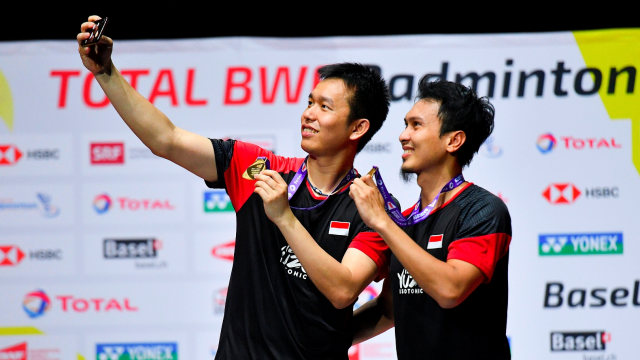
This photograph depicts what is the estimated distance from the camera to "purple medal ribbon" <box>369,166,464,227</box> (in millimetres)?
2279

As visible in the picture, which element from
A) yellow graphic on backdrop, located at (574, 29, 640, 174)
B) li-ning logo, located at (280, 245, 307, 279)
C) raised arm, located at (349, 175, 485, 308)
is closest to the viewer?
raised arm, located at (349, 175, 485, 308)

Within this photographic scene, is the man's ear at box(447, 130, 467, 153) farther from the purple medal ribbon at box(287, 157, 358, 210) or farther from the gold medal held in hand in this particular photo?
the gold medal held in hand

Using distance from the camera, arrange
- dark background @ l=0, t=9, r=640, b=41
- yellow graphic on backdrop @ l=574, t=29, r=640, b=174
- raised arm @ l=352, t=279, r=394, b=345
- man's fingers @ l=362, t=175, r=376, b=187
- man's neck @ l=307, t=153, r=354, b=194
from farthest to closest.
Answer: dark background @ l=0, t=9, r=640, b=41
yellow graphic on backdrop @ l=574, t=29, r=640, b=174
raised arm @ l=352, t=279, r=394, b=345
man's neck @ l=307, t=153, r=354, b=194
man's fingers @ l=362, t=175, r=376, b=187

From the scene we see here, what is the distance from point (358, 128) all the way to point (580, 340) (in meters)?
2.44

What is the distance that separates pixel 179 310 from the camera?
14.5ft

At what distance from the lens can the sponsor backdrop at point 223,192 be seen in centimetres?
437

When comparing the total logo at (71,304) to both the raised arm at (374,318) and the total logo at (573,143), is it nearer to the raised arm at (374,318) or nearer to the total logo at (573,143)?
the raised arm at (374,318)

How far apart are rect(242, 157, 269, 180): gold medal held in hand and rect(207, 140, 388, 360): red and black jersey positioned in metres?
0.03

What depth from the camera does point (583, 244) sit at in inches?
171

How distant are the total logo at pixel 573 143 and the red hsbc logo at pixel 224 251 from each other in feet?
5.91

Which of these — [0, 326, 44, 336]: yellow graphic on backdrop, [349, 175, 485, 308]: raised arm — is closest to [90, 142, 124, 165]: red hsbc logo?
[0, 326, 44, 336]: yellow graphic on backdrop

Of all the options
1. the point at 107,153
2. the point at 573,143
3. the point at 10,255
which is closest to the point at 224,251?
the point at 107,153

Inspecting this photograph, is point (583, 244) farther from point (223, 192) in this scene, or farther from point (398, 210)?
point (398, 210)

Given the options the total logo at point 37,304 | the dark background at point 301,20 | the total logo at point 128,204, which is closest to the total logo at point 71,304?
the total logo at point 37,304
